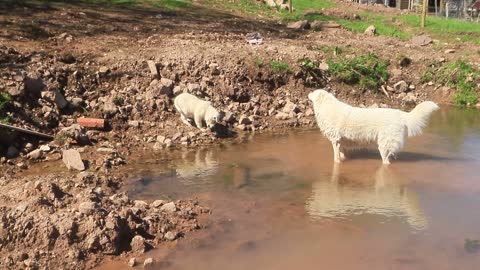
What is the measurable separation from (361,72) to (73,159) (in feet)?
29.8

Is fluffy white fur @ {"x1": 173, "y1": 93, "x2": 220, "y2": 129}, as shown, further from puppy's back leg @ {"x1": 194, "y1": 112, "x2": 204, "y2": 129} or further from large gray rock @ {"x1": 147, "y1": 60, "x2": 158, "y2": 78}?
large gray rock @ {"x1": 147, "y1": 60, "x2": 158, "y2": 78}

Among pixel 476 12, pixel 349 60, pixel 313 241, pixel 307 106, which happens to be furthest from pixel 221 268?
pixel 476 12

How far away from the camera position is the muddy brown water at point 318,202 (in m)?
6.92

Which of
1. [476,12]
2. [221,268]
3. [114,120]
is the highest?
[476,12]

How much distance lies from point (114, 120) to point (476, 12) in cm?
2726

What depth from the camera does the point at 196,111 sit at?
12.2m

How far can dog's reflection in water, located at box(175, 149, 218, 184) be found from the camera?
32.4 ft

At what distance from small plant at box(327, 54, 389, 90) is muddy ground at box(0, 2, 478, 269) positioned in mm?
244

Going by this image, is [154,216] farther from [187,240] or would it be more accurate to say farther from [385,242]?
[385,242]

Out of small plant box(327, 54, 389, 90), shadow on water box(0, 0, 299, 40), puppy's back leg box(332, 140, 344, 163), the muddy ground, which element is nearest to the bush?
the muddy ground

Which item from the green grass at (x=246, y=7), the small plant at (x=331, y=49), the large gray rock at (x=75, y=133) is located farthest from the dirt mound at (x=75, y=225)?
the green grass at (x=246, y=7)

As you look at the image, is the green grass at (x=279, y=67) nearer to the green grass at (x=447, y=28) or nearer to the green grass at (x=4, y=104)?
the green grass at (x=4, y=104)

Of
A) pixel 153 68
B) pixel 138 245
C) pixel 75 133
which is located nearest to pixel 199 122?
pixel 153 68

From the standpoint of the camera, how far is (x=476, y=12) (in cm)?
3294
